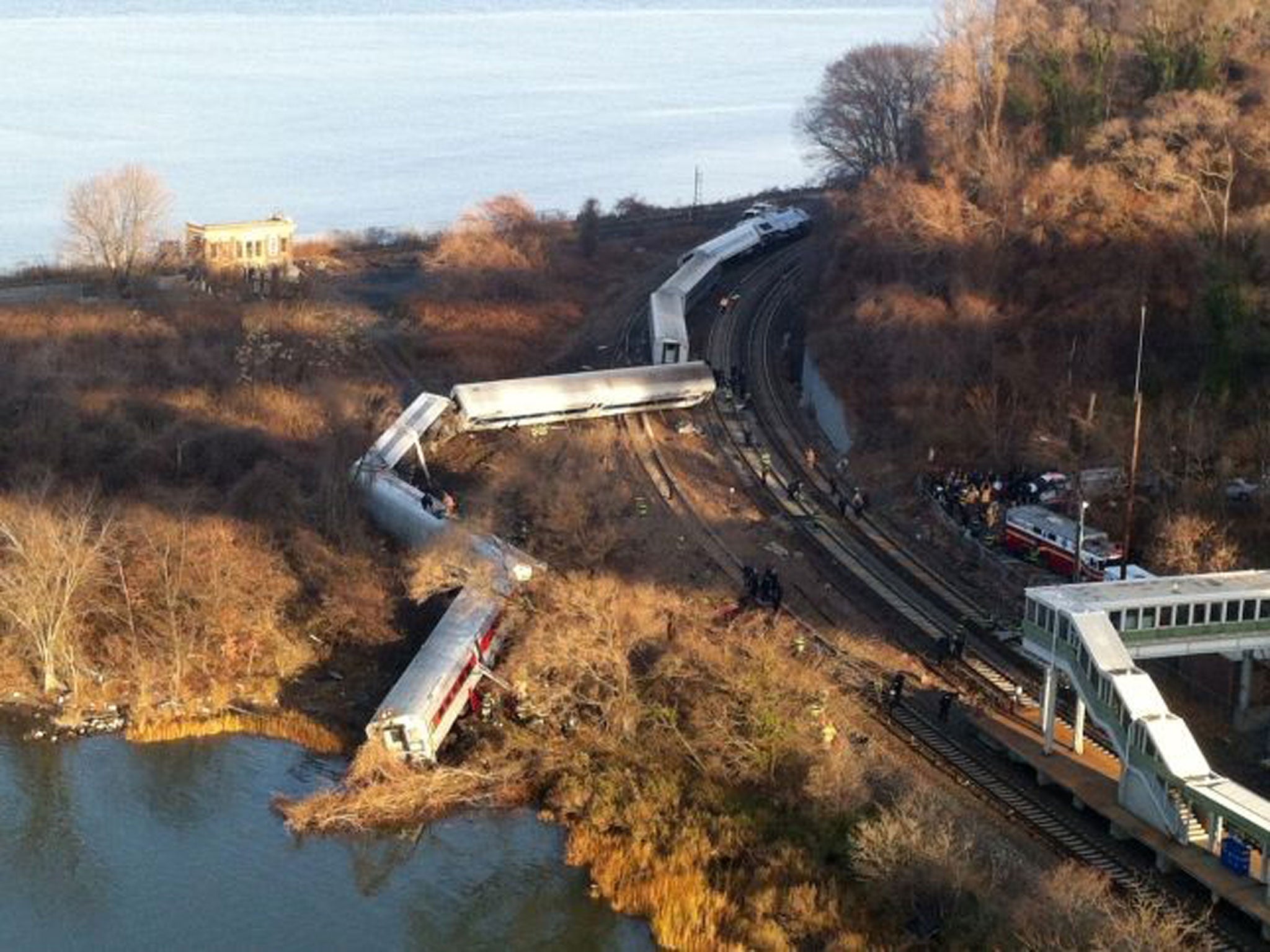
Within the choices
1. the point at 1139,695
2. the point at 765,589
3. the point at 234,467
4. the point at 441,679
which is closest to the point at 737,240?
the point at 234,467

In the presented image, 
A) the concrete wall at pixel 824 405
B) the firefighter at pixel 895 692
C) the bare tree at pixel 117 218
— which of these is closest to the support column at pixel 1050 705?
the firefighter at pixel 895 692

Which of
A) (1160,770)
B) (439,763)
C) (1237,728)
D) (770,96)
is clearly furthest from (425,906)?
(770,96)

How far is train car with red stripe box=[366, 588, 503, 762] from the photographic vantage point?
22078mm

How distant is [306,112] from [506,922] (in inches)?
2946

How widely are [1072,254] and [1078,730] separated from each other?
14932 mm

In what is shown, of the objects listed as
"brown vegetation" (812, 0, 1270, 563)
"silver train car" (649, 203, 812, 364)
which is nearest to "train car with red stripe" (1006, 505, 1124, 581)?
"brown vegetation" (812, 0, 1270, 563)

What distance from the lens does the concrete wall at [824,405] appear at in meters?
33.2

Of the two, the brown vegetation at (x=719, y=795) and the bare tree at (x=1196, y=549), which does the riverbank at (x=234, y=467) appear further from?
the bare tree at (x=1196, y=549)

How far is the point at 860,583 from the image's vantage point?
26609 mm

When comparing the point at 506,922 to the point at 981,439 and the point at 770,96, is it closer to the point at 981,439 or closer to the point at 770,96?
the point at 981,439

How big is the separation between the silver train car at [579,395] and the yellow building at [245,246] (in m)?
14.3

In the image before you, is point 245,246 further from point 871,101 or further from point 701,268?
point 871,101

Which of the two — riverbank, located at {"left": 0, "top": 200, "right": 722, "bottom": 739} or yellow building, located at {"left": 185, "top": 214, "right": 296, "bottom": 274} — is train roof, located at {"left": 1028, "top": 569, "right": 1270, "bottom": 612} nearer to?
riverbank, located at {"left": 0, "top": 200, "right": 722, "bottom": 739}

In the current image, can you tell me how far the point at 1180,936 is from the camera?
15758 mm
